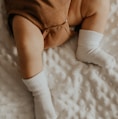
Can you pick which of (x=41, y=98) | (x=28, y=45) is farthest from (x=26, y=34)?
(x=41, y=98)

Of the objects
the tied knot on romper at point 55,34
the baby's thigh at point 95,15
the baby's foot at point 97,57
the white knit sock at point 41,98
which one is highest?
the baby's thigh at point 95,15

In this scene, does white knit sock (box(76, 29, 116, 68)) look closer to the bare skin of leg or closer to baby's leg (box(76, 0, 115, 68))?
baby's leg (box(76, 0, 115, 68))

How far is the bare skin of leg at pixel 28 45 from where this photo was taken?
90cm

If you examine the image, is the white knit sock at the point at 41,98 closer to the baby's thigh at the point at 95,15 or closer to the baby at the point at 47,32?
the baby at the point at 47,32

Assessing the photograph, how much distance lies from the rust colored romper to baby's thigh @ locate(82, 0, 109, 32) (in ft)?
0.11

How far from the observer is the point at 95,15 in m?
0.98

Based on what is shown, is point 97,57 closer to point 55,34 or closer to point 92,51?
point 92,51

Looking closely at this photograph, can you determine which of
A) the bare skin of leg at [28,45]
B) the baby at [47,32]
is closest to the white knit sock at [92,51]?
the baby at [47,32]

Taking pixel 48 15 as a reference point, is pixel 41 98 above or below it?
below

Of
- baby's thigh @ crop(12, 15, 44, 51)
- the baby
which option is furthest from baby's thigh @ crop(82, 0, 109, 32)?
baby's thigh @ crop(12, 15, 44, 51)

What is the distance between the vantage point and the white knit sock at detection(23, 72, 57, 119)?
2.97 ft

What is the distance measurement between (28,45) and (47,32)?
0.29ft

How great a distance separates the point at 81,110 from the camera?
0.92 meters

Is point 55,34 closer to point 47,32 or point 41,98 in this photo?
point 47,32
